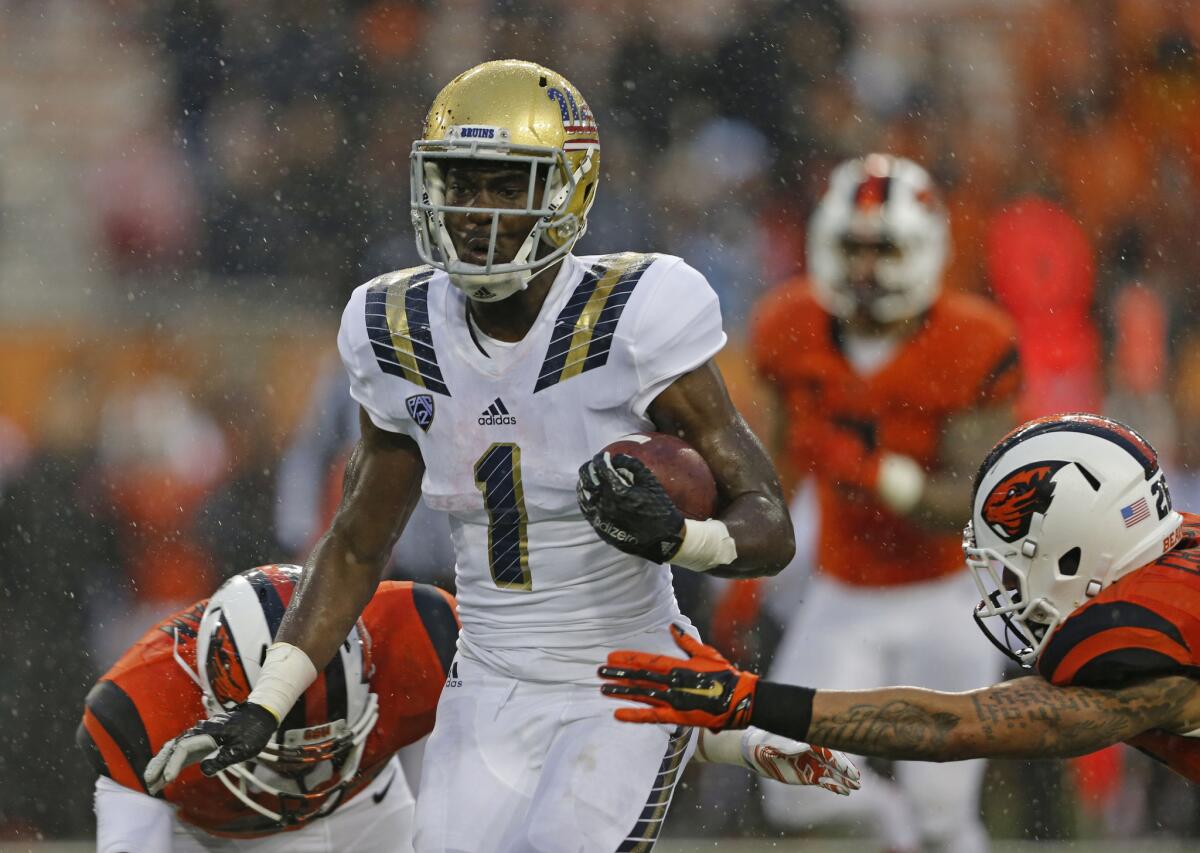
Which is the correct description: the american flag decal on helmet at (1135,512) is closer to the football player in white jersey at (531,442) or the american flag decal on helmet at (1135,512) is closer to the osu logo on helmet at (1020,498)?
the osu logo on helmet at (1020,498)

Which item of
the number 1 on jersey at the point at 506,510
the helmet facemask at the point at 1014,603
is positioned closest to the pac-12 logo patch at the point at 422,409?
the number 1 on jersey at the point at 506,510

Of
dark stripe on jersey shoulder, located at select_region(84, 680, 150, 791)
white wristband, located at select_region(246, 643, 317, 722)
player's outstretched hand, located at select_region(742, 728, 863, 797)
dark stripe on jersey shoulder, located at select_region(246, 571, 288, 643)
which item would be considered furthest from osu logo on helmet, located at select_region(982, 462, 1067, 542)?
dark stripe on jersey shoulder, located at select_region(84, 680, 150, 791)

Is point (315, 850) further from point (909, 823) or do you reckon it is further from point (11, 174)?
point (11, 174)

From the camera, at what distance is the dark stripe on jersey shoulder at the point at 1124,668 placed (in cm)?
235

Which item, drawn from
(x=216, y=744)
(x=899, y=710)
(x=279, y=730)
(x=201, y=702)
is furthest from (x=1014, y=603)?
(x=201, y=702)

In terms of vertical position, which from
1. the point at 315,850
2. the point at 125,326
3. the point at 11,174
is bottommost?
the point at 315,850

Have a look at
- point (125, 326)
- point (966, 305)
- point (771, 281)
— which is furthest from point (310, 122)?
point (966, 305)

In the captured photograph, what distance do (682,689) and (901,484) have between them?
2514mm

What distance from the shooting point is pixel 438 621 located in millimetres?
3432

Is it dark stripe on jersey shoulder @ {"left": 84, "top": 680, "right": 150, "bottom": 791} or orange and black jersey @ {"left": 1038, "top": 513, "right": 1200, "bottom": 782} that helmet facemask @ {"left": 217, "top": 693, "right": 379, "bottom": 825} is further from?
orange and black jersey @ {"left": 1038, "top": 513, "right": 1200, "bottom": 782}

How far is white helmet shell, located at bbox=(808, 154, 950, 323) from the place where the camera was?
194 inches

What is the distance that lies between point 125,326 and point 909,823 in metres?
2.98

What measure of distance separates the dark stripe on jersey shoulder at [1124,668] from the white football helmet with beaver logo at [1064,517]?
0.14 metres

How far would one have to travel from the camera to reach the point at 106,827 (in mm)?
3256
